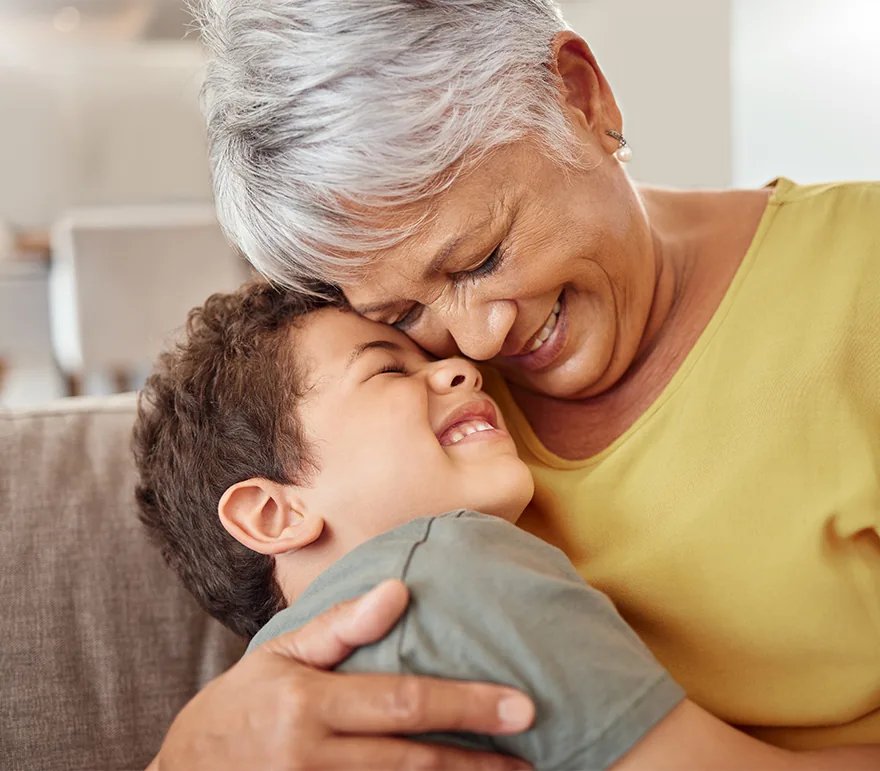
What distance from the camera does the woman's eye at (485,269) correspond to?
1182 mm

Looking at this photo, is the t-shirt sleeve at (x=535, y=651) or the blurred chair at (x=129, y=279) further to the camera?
the blurred chair at (x=129, y=279)

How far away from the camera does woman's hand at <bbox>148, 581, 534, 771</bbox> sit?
0.87 m

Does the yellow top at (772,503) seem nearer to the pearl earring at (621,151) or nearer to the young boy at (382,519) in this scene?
the young boy at (382,519)

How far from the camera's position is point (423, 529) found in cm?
101

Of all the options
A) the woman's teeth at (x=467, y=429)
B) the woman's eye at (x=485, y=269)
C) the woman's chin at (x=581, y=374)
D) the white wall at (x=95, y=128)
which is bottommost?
the white wall at (x=95, y=128)

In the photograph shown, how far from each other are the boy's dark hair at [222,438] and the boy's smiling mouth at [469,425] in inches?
7.0

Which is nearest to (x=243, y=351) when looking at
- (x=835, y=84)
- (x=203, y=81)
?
(x=203, y=81)

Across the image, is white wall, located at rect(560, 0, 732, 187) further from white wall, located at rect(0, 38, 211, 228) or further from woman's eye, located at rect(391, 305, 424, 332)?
woman's eye, located at rect(391, 305, 424, 332)

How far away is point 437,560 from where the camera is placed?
0.96 meters

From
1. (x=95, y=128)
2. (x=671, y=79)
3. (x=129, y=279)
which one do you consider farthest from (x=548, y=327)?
(x=95, y=128)

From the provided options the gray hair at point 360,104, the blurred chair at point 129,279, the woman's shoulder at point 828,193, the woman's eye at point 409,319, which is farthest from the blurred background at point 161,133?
the woman's shoulder at point 828,193

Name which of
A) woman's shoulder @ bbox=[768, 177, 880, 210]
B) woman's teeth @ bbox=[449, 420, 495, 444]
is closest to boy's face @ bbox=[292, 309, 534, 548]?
woman's teeth @ bbox=[449, 420, 495, 444]

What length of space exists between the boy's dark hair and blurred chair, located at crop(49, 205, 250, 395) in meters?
2.69

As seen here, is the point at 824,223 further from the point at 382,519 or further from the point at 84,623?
the point at 84,623
